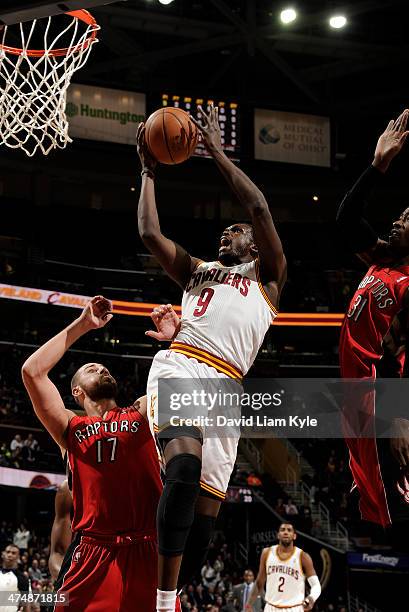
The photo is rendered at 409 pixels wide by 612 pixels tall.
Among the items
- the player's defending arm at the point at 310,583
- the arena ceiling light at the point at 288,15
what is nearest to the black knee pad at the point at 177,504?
the player's defending arm at the point at 310,583

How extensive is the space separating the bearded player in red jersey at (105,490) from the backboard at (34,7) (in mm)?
1662

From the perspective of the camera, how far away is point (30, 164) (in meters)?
22.4

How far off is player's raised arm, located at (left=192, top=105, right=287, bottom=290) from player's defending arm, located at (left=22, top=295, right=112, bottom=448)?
935 mm

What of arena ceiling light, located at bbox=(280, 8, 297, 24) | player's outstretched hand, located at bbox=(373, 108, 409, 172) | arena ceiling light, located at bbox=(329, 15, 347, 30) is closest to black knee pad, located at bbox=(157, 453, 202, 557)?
player's outstretched hand, located at bbox=(373, 108, 409, 172)

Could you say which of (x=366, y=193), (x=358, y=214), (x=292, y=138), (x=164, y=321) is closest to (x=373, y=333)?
(x=358, y=214)

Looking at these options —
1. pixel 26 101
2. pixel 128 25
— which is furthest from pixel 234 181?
pixel 128 25

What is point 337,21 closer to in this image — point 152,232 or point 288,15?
point 288,15

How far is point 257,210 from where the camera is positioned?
4629 mm

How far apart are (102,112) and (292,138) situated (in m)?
5.02

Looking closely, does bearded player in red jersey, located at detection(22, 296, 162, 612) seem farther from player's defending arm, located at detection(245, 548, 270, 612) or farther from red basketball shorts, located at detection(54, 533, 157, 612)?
player's defending arm, located at detection(245, 548, 270, 612)

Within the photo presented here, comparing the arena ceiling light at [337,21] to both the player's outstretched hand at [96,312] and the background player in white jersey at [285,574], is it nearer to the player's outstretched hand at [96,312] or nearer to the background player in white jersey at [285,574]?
the background player in white jersey at [285,574]

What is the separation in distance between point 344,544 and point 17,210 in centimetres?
1194

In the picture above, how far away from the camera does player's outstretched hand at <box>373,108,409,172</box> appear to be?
4910 mm

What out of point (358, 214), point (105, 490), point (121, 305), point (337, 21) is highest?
point (337, 21)
